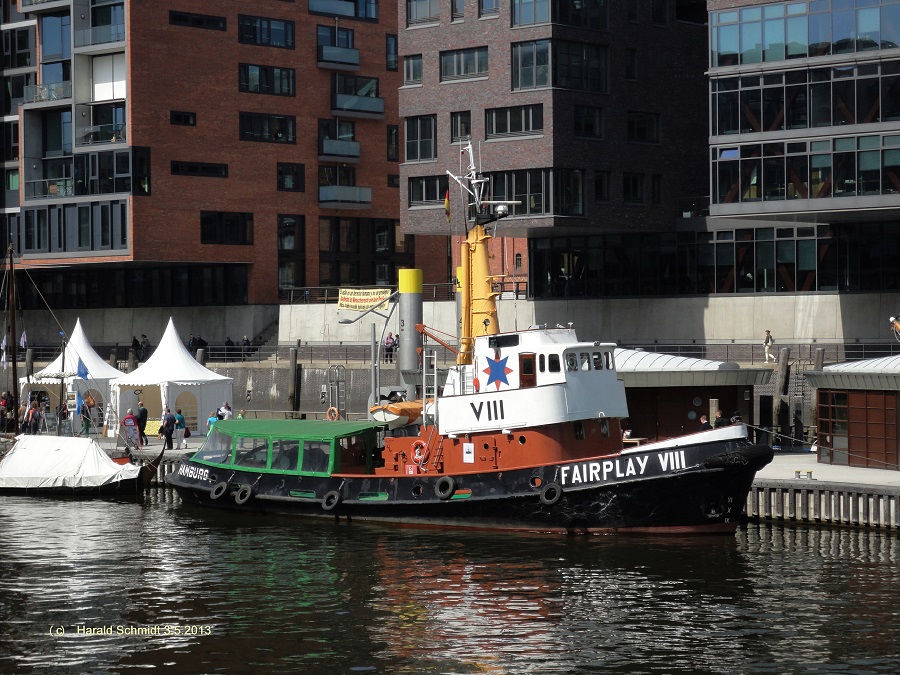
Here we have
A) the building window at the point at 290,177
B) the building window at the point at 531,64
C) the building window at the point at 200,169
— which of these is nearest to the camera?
the building window at the point at 531,64

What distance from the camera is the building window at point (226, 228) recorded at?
7688 cm

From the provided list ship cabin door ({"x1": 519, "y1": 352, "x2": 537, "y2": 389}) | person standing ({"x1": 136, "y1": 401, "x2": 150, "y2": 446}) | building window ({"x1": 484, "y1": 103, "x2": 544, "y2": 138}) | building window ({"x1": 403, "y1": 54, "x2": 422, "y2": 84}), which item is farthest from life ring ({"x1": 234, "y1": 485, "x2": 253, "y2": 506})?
building window ({"x1": 403, "y1": 54, "x2": 422, "y2": 84})

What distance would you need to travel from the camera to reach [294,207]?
80875 mm

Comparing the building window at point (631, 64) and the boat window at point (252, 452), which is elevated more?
the building window at point (631, 64)

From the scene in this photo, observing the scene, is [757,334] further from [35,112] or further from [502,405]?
[35,112]

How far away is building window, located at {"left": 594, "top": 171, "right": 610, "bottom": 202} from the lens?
64375mm

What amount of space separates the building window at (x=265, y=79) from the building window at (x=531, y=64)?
66.6 feet

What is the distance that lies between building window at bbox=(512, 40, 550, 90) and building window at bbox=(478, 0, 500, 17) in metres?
2.01

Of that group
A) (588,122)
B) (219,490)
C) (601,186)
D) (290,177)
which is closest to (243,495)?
(219,490)

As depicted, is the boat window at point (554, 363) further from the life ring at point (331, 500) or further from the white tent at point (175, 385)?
the white tent at point (175, 385)

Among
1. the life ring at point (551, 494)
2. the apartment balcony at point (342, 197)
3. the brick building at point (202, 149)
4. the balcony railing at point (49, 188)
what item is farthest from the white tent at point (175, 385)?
the apartment balcony at point (342, 197)

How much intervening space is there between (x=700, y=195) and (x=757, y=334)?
8.68 m

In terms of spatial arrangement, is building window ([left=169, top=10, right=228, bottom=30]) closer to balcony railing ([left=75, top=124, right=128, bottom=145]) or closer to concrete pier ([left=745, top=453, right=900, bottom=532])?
balcony railing ([left=75, top=124, right=128, bottom=145])

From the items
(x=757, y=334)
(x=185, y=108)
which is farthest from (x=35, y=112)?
(x=757, y=334)
